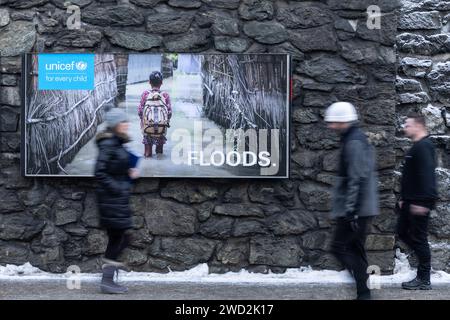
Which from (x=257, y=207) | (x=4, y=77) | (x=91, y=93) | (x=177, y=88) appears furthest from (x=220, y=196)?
(x=4, y=77)

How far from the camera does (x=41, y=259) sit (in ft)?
25.6

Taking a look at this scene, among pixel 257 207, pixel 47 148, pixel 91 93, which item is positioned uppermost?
pixel 91 93

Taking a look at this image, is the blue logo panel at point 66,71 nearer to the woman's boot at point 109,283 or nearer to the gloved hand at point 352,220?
the woman's boot at point 109,283

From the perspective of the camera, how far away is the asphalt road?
6.83 metres

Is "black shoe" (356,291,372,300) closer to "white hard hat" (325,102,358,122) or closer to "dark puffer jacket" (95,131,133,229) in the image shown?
"white hard hat" (325,102,358,122)

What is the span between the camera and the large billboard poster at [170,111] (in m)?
7.69

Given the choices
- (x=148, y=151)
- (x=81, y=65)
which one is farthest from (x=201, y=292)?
(x=81, y=65)

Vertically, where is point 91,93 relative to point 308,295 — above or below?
above

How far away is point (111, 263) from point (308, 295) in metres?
1.79

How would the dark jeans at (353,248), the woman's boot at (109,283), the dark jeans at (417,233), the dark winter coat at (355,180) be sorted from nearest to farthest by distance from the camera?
1. the dark winter coat at (355,180)
2. the dark jeans at (353,248)
3. the woman's boot at (109,283)
4. the dark jeans at (417,233)

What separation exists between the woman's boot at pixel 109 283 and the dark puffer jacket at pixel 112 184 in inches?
17.9

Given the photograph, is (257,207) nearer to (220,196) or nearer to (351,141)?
(220,196)

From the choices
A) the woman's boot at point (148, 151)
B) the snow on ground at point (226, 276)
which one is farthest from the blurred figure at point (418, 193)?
the woman's boot at point (148, 151)

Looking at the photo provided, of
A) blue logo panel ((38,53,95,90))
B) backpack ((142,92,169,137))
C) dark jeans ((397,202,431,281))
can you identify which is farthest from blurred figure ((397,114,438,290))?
blue logo panel ((38,53,95,90))
